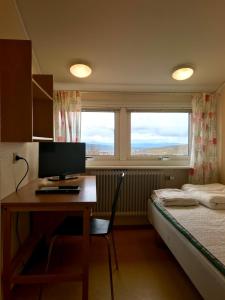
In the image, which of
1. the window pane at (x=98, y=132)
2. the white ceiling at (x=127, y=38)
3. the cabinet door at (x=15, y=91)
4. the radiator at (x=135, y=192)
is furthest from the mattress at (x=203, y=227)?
the white ceiling at (x=127, y=38)

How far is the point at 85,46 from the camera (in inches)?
101

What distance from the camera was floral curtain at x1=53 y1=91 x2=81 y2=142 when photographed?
10.7ft

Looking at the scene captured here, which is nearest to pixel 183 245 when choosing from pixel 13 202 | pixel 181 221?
pixel 181 221

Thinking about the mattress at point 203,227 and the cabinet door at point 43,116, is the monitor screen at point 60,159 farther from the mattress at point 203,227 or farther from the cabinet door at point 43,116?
the mattress at point 203,227

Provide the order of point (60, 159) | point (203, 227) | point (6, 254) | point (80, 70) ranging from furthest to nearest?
1. point (80, 70)
2. point (60, 159)
3. point (203, 227)
4. point (6, 254)

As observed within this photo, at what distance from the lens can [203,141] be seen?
11.2 feet

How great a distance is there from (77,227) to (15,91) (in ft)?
3.97

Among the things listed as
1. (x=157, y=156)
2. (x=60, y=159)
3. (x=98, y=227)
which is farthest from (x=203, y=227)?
(x=157, y=156)

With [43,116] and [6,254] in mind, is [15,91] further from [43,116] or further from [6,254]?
[6,254]

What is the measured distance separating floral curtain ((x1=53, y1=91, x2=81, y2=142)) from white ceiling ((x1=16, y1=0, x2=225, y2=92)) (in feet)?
0.72

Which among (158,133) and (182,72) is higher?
(182,72)

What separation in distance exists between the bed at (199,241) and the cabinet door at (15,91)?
4.56 ft

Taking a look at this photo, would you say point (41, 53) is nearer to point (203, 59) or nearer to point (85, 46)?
point (85, 46)

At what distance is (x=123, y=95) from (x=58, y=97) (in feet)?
2.95
